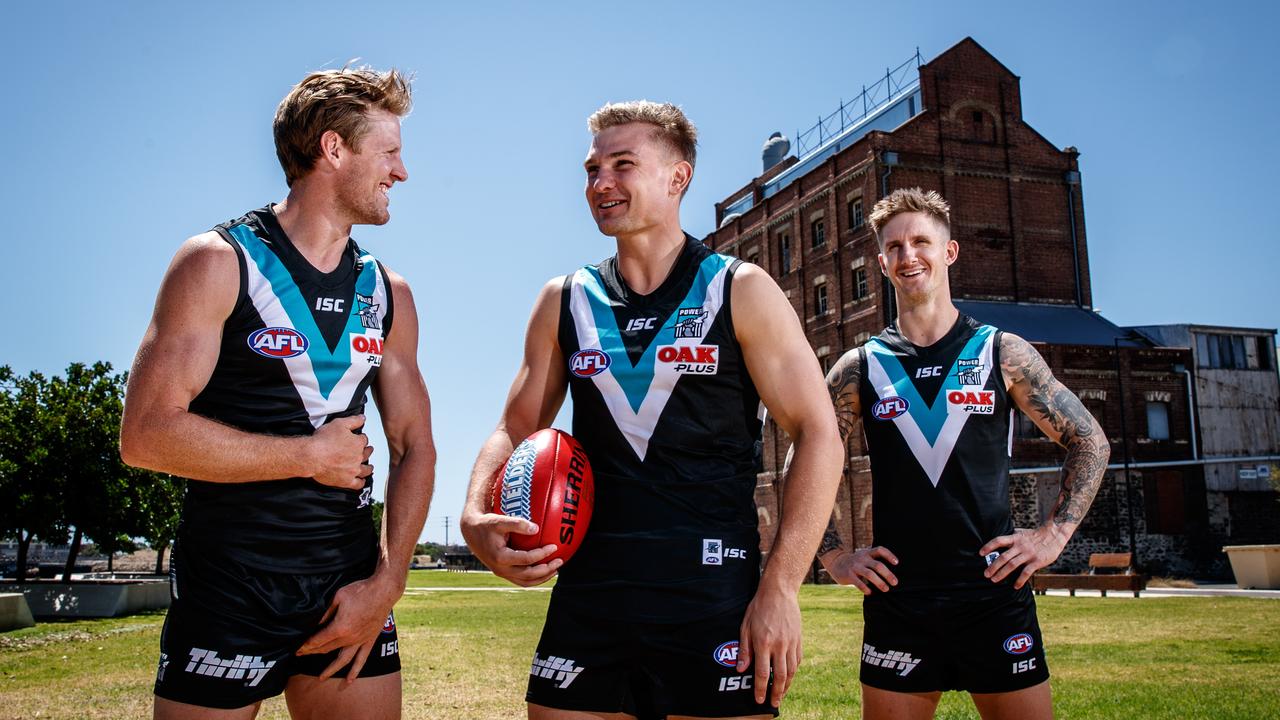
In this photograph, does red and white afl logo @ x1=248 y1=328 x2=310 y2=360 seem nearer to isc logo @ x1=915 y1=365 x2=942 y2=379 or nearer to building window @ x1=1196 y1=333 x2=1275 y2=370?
isc logo @ x1=915 y1=365 x2=942 y2=379

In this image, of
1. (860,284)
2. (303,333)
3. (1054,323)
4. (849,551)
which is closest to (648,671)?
(303,333)

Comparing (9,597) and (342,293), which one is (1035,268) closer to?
(9,597)

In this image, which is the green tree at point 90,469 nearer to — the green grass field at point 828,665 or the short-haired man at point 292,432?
the green grass field at point 828,665

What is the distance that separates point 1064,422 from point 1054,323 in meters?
41.9

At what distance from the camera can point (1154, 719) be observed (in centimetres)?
952

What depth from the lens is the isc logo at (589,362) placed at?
4031 millimetres

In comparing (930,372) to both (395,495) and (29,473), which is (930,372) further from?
(29,473)

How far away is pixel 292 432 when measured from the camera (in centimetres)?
385

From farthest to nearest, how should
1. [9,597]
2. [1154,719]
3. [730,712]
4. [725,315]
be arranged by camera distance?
[9,597], [1154,719], [725,315], [730,712]

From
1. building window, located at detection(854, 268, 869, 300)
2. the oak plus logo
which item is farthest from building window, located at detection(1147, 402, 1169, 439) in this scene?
the oak plus logo

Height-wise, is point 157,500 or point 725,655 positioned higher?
point 157,500

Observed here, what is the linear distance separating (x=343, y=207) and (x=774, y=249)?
5050cm

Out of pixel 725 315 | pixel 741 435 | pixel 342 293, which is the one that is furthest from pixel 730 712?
pixel 342 293

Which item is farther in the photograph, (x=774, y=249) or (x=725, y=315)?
(x=774, y=249)
